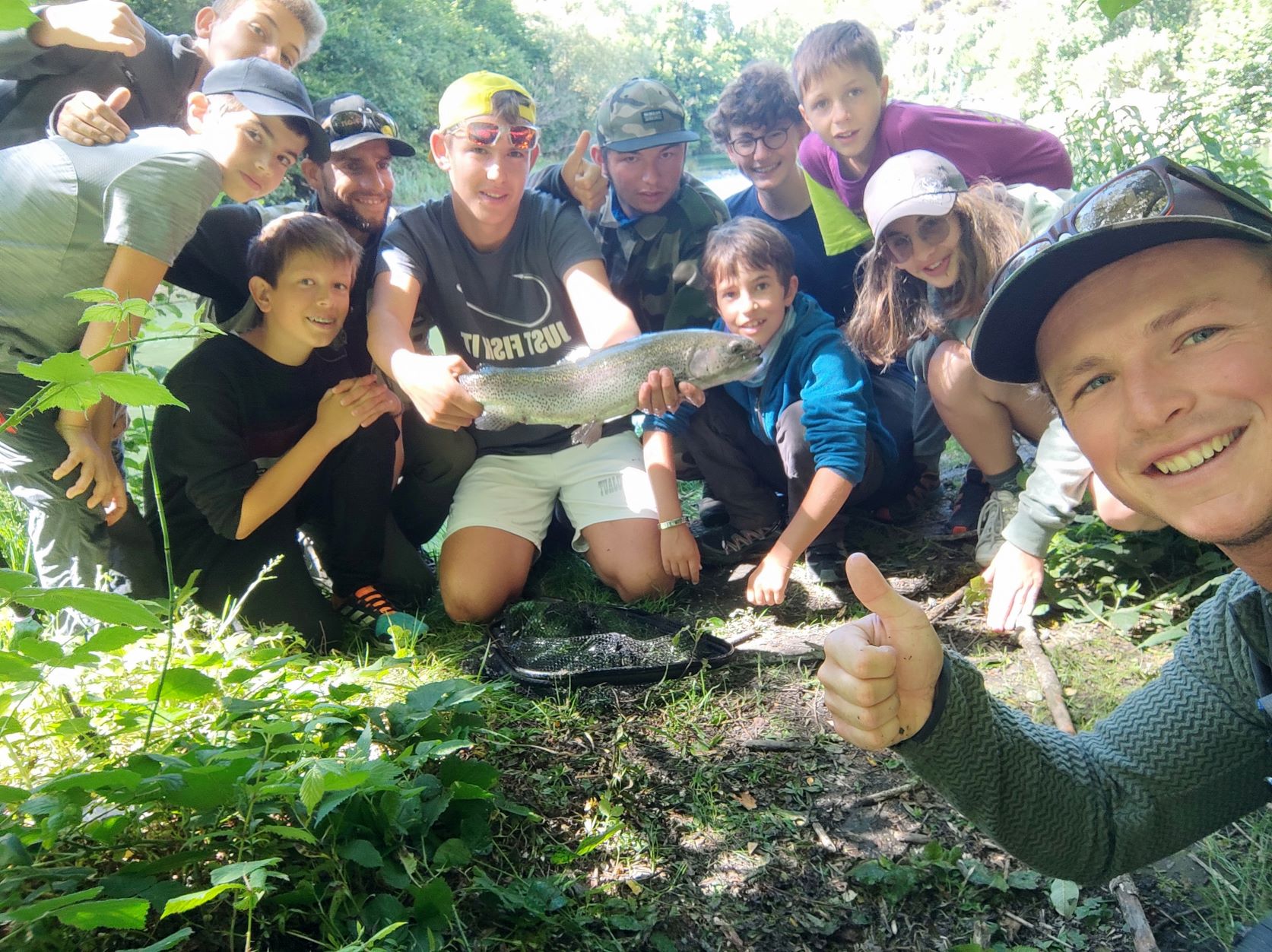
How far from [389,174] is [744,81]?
1.88 m

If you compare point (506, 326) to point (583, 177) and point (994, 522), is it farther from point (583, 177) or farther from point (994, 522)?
point (994, 522)

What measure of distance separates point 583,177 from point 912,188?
150 cm

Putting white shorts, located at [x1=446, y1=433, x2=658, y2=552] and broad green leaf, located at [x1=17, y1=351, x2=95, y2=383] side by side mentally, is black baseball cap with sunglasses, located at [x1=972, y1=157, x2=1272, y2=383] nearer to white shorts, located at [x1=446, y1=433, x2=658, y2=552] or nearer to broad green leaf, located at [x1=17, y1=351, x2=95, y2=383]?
broad green leaf, located at [x1=17, y1=351, x2=95, y2=383]

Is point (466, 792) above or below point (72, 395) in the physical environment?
below

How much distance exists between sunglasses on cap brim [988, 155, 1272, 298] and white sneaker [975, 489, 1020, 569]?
2025 mm

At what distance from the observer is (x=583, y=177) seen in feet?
12.4

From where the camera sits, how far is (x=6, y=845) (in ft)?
4.03

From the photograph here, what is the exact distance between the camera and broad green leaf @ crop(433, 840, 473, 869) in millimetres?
1616

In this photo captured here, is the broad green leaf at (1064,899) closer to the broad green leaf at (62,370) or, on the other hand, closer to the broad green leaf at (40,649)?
the broad green leaf at (40,649)

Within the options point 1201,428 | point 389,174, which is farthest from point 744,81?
point 1201,428

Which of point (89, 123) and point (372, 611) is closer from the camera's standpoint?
point (89, 123)

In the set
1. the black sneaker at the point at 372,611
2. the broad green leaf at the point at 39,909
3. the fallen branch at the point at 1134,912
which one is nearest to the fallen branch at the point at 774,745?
the fallen branch at the point at 1134,912

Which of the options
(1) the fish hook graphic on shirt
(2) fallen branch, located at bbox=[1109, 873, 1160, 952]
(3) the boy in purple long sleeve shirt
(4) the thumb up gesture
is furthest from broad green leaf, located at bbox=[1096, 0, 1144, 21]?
(1) the fish hook graphic on shirt

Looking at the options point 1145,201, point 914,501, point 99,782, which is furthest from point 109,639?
point 914,501
